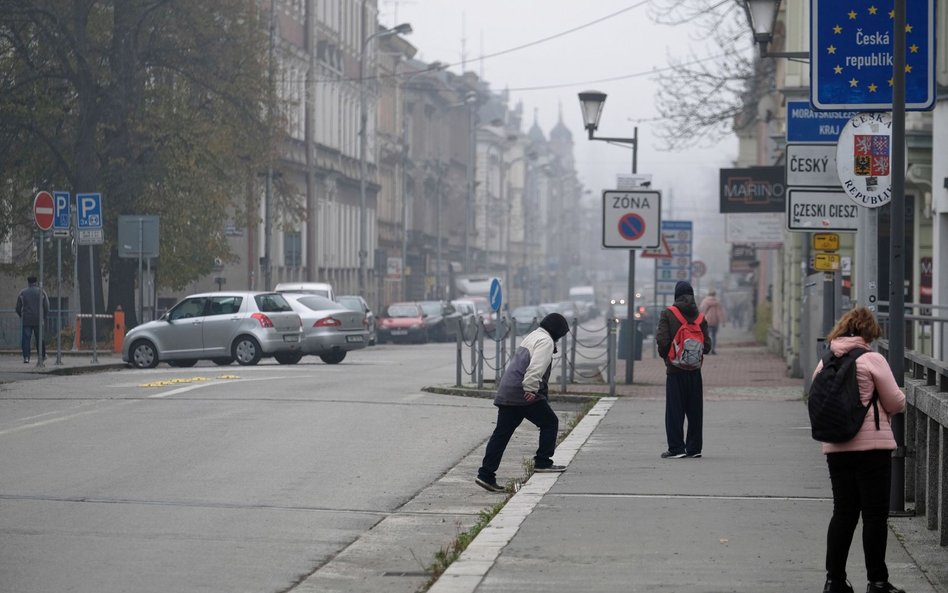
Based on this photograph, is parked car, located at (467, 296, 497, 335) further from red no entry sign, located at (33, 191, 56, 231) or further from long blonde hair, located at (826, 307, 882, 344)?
long blonde hair, located at (826, 307, 882, 344)

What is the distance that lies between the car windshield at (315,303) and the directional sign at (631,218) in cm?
1062

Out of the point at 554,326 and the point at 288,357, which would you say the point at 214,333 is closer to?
the point at 288,357

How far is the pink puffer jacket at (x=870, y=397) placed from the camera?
826 centimetres

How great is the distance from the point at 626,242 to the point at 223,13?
20.2 metres

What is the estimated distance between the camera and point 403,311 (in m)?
57.4

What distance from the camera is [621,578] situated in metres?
8.60

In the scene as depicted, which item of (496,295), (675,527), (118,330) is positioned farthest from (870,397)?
(118,330)

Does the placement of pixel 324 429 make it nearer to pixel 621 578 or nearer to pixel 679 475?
pixel 679 475

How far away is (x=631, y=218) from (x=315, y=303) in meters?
11.1

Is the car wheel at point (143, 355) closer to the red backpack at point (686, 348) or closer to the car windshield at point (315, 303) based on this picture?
the car windshield at point (315, 303)

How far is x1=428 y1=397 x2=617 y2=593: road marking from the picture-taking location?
27.8 feet

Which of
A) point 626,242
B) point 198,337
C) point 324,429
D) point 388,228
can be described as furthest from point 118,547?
point 388,228

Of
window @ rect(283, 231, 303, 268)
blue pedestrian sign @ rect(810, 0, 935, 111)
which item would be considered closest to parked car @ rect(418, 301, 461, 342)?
window @ rect(283, 231, 303, 268)

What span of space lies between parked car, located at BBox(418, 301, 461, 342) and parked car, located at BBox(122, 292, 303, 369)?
24.7 m
